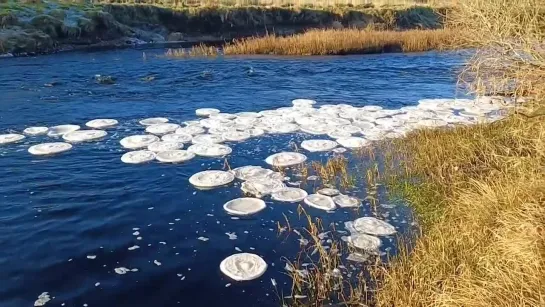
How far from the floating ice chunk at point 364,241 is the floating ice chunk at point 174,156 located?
3.52 m

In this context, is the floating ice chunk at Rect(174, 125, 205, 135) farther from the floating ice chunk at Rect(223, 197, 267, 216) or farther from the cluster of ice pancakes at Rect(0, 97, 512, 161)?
the floating ice chunk at Rect(223, 197, 267, 216)

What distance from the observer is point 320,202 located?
6152mm

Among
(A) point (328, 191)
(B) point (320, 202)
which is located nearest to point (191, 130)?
(A) point (328, 191)

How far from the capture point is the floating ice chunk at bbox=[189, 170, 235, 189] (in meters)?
6.82

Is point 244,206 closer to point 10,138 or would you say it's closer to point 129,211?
point 129,211

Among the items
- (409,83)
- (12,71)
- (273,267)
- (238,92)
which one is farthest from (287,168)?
(12,71)

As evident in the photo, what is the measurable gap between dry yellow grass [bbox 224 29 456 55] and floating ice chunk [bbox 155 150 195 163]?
1233 centimetres

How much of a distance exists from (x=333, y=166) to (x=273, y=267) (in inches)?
109

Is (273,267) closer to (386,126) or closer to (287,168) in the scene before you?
(287,168)

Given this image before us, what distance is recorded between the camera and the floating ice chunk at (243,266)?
467 cm

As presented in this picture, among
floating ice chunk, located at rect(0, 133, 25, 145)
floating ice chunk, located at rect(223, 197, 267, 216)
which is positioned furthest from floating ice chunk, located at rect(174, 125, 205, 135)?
floating ice chunk, located at rect(223, 197, 267, 216)

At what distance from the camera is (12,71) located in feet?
50.0

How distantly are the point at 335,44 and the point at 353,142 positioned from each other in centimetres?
1244

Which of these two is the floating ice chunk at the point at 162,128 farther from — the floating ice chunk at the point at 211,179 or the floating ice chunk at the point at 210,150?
the floating ice chunk at the point at 211,179
